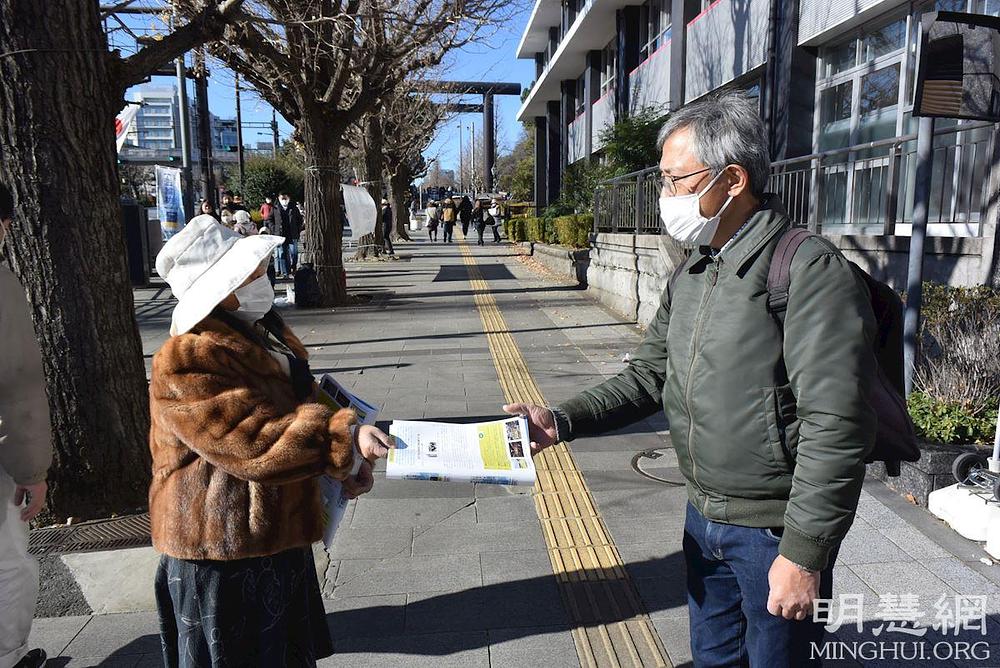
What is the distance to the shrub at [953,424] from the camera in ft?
15.1

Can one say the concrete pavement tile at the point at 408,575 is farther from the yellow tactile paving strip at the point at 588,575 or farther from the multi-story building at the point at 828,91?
the multi-story building at the point at 828,91

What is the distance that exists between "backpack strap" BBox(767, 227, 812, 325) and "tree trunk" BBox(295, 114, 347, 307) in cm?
1213

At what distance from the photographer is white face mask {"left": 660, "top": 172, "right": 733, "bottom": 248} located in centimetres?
208

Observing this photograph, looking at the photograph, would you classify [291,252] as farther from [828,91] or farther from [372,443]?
[372,443]

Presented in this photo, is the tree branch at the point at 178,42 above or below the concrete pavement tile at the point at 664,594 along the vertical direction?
above

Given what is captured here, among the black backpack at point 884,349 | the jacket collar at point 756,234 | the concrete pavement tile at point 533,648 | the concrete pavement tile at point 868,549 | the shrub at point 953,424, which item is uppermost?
the jacket collar at point 756,234

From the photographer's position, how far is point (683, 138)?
2062 mm

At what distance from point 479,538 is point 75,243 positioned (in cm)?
259

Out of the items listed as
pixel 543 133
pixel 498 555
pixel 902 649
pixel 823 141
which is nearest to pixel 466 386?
pixel 498 555

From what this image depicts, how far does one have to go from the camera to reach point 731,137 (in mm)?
1985

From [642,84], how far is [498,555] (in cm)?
1907

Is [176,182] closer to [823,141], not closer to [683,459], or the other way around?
[823,141]

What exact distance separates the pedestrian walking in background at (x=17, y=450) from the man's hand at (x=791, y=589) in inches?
87.4

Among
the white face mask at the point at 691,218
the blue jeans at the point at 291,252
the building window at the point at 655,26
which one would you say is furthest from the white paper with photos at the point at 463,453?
the building window at the point at 655,26
